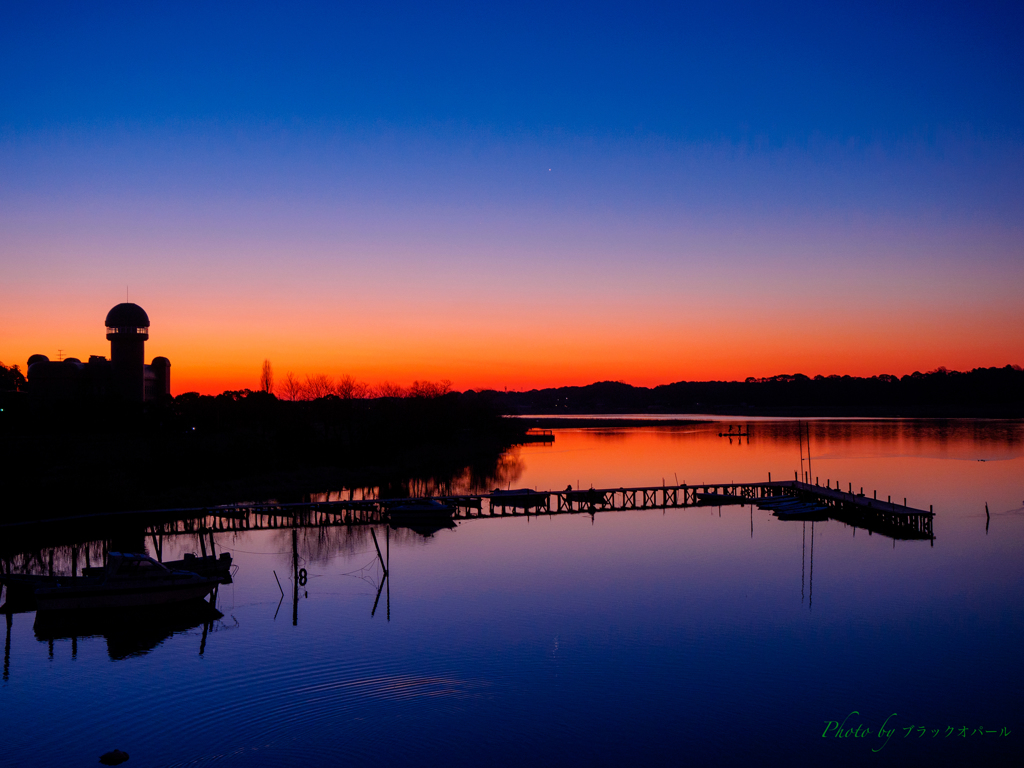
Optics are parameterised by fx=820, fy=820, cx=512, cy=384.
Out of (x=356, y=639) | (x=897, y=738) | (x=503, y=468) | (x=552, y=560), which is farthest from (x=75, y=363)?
(x=897, y=738)

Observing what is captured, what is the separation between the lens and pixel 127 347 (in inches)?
3863

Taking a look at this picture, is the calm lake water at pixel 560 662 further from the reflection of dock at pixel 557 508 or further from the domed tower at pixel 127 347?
the domed tower at pixel 127 347

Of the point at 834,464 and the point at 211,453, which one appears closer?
the point at 211,453

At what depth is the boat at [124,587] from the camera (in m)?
29.0

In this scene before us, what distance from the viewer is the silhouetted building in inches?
3607

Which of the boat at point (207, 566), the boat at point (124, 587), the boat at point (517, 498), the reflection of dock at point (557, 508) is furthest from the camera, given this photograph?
the boat at point (517, 498)

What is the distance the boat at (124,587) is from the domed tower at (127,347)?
73.4 metres

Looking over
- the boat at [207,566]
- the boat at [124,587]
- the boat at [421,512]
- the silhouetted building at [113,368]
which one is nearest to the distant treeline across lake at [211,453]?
the silhouetted building at [113,368]

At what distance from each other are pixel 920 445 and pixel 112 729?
11913 centimetres

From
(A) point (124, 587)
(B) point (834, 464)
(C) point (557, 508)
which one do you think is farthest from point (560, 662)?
(B) point (834, 464)

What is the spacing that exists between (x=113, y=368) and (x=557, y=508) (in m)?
65.0

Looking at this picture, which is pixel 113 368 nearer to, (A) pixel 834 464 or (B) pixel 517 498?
(B) pixel 517 498

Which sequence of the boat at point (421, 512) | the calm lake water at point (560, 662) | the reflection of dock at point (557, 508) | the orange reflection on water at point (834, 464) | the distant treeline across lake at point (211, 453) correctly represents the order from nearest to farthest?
the calm lake water at point (560, 662) → the reflection of dock at point (557, 508) → the boat at point (421, 512) → the distant treeline across lake at point (211, 453) → the orange reflection on water at point (834, 464)

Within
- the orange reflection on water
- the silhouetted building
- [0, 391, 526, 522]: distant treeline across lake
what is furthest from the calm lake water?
the silhouetted building
